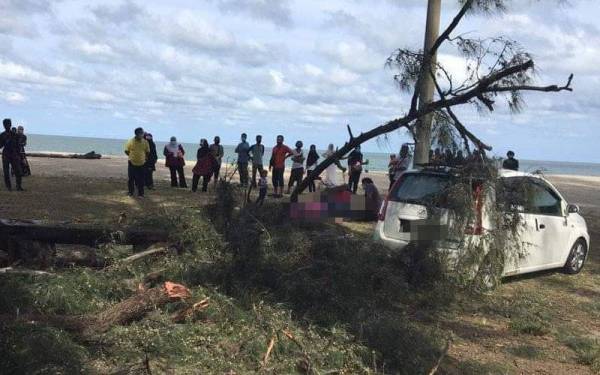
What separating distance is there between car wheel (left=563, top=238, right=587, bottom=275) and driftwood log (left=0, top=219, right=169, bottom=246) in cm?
604

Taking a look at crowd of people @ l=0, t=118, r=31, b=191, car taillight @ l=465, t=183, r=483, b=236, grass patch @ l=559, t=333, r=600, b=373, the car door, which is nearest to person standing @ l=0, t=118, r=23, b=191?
crowd of people @ l=0, t=118, r=31, b=191

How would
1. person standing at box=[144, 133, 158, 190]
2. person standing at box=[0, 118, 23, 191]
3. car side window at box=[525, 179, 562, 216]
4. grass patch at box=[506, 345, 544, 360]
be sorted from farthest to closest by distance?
1. person standing at box=[144, 133, 158, 190]
2. person standing at box=[0, 118, 23, 191]
3. car side window at box=[525, 179, 562, 216]
4. grass patch at box=[506, 345, 544, 360]

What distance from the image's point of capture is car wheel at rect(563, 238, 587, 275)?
9398mm

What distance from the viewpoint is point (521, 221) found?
7473 millimetres

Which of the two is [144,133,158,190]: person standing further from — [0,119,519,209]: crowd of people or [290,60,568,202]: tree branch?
[290,60,568,202]: tree branch

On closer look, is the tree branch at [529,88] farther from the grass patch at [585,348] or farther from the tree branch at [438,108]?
the grass patch at [585,348]

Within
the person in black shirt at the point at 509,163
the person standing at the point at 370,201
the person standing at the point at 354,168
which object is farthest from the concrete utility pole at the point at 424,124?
the person standing at the point at 354,168

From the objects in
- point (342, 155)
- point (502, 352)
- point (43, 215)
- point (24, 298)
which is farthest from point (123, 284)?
point (43, 215)

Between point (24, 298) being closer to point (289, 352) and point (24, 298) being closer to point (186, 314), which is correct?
point (186, 314)

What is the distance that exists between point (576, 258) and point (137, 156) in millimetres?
9777

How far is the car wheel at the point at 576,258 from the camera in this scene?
9398 millimetres

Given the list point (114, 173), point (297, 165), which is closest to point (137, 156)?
point (297, 165)

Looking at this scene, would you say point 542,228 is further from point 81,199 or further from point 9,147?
point 9,147

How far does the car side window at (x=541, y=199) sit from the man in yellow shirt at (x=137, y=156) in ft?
30.9
